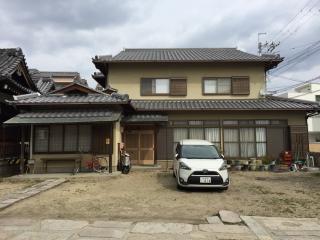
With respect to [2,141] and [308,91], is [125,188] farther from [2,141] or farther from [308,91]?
[308,91]

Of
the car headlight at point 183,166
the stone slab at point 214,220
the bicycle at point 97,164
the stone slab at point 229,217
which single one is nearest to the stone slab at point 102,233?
the stone slab at point 214,220

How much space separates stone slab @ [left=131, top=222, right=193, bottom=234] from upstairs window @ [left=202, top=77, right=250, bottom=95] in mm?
14787

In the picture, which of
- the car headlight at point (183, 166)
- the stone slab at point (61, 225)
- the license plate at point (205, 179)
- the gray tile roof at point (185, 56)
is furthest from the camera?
the gray tile roof at point (185, 56)

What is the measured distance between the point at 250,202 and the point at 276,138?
10.8 metres

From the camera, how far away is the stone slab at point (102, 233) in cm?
643

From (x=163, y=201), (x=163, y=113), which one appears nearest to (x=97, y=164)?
(x=163, y=113)

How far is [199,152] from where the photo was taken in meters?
13.2

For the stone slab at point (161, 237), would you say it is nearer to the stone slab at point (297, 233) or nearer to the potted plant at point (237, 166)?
the stone slab at point (297, 233)

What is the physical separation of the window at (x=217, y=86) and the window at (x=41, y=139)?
387 inches

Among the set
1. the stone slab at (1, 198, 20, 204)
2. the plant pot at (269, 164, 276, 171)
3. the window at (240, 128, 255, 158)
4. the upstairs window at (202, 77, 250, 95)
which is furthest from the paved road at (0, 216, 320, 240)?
the upstairs window at (202, 77, 250, 95)

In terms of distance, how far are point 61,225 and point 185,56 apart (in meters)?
16.9

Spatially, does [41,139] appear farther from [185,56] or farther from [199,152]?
[185,56]

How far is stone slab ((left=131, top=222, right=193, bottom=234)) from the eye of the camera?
6.80 m

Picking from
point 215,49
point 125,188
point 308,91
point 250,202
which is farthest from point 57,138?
point 308,91
